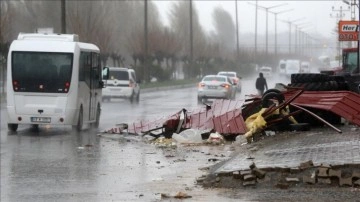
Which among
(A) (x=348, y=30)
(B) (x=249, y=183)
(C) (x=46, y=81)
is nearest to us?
(B) (x=249, y=183)

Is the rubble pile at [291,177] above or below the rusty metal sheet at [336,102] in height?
below

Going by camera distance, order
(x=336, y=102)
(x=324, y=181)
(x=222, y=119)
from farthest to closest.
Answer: (x=222, y=119) < (x=336, y=102) < (x=324, y=181)

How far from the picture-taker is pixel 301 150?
13.2 meters

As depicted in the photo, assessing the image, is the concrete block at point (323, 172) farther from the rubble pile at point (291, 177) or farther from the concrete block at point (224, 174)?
the concrete block at point (224, 174)

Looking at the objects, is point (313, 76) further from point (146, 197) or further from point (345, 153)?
point (146, 197)

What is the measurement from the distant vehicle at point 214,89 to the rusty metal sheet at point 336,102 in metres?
25.0

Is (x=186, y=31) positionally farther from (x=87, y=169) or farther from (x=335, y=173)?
(x=335, y=173)

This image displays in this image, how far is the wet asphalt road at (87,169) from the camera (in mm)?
11156

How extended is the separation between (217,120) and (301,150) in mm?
5507

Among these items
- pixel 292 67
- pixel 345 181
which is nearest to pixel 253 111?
pixel 345 181

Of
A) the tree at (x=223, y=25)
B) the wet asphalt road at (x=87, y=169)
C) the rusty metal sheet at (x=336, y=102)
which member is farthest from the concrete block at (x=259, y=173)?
the tree at (x=223, y=25)

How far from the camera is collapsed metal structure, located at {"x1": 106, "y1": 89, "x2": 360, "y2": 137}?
668 inches

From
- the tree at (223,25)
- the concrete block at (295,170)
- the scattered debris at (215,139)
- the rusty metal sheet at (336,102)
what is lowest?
the scattered debris at (215,139)

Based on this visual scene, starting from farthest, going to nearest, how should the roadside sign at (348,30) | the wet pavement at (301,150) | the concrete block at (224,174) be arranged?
the roadside sign at (348,30) → the wet pavement at (301,150) → the concrete block at (224,174)
